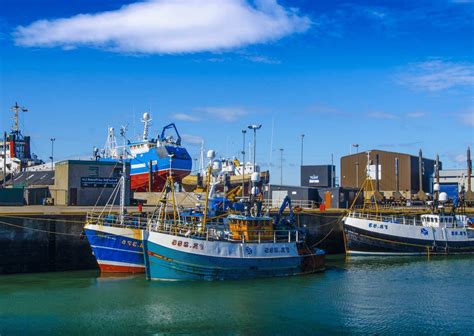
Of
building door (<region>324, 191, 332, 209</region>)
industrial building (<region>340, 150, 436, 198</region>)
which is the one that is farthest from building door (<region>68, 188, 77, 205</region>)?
industrial building (<region>340, 150, 436, 198</region>)

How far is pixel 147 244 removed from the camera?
29562 millimetres

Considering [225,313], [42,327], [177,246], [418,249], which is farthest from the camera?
[418,249]

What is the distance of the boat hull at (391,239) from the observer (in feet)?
143

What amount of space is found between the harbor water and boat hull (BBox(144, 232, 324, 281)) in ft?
2.13

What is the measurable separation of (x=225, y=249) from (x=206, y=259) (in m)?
1.15

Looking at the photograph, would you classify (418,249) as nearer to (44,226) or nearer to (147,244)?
(147,244)

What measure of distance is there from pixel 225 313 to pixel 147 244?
24.5 ft

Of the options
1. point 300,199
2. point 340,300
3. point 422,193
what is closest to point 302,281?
point 340,300

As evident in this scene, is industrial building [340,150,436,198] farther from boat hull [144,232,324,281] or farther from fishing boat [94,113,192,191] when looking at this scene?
boat hull [144,232,324,281]

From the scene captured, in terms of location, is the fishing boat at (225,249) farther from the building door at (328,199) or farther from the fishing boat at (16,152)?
the fishing boat at (16,152)

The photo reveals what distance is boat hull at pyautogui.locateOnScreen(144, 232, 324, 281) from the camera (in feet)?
96.7

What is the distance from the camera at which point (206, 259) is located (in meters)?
29.9

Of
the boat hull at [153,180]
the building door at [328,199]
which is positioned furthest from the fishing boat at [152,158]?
the building door at [328,199]

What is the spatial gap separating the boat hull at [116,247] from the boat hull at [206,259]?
8.33 ft
